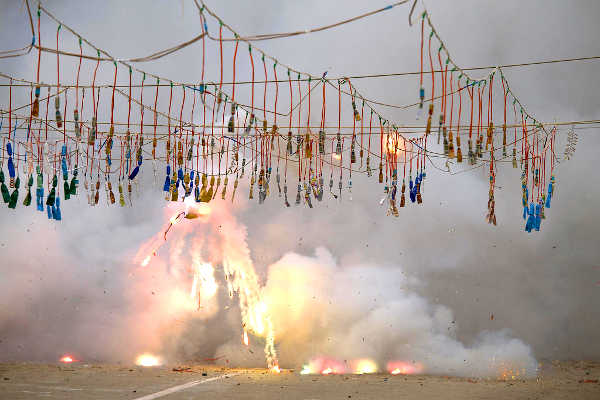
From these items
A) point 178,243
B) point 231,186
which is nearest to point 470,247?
point 231,186

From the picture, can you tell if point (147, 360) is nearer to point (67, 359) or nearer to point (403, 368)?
point (67, 359)

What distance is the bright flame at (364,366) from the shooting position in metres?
22.1

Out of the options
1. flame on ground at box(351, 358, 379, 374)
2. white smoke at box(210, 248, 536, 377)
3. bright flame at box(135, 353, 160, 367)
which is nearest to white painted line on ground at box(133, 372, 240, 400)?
white smoke at box(210, 248, 536, 377)

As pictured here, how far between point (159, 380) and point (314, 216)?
1000cm

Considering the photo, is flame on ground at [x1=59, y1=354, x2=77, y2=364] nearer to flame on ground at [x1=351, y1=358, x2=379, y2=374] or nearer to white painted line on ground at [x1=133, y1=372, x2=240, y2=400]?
white painted line on ground at [x1=133, y1=372, x2=240, y2=400]

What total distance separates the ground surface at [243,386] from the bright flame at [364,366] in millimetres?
3636

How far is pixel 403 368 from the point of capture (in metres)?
22.0

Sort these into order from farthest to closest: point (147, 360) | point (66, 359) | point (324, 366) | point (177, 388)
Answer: point (147, 360), point (66, 359), point (324, 366), point (177, 388)

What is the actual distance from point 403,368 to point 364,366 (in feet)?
4.52

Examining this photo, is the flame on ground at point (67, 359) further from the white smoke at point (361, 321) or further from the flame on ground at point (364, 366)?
the flame on ground at point (364, 366)

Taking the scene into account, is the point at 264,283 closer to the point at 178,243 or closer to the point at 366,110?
the point at 178,243

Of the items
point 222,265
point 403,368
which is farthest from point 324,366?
point 222,265

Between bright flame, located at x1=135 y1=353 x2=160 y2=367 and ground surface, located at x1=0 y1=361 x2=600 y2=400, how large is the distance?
145 inches

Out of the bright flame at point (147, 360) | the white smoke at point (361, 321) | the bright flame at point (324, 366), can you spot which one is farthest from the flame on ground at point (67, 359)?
the bright flame at point (324, 366)
